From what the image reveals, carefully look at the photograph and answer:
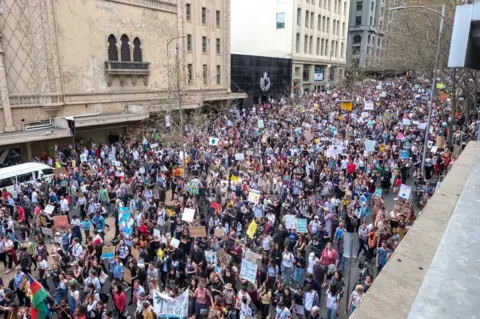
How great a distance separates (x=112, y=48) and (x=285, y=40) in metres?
31.4

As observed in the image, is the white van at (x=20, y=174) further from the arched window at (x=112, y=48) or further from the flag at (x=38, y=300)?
the arched window at (x=112, y=48)

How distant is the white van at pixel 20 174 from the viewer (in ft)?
56.5

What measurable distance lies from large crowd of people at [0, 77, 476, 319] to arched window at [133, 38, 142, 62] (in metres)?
9.98

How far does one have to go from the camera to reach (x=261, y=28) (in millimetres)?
57094

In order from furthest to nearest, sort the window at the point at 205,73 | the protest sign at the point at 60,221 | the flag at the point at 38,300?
the window at the point at 205,73, the protest sign at the point at 60,221, the flag at the point at 38,300

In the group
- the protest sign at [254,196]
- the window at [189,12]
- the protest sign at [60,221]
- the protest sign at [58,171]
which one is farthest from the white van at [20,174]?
the window at [189,12]

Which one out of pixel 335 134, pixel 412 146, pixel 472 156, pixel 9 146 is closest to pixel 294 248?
pixel 472 156

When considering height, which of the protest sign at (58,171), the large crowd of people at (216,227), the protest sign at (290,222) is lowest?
the large crowd of people at (216,227)

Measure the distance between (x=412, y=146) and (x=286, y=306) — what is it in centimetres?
Answer: 1750

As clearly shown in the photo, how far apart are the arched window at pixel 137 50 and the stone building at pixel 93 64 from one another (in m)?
0.08

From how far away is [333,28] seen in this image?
220 ft

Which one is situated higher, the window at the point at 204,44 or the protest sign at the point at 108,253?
the window at the point at 204,44

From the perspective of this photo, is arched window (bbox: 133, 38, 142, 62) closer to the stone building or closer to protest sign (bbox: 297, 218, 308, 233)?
the stone building

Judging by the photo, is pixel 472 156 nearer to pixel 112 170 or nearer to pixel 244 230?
pixel 244 230
